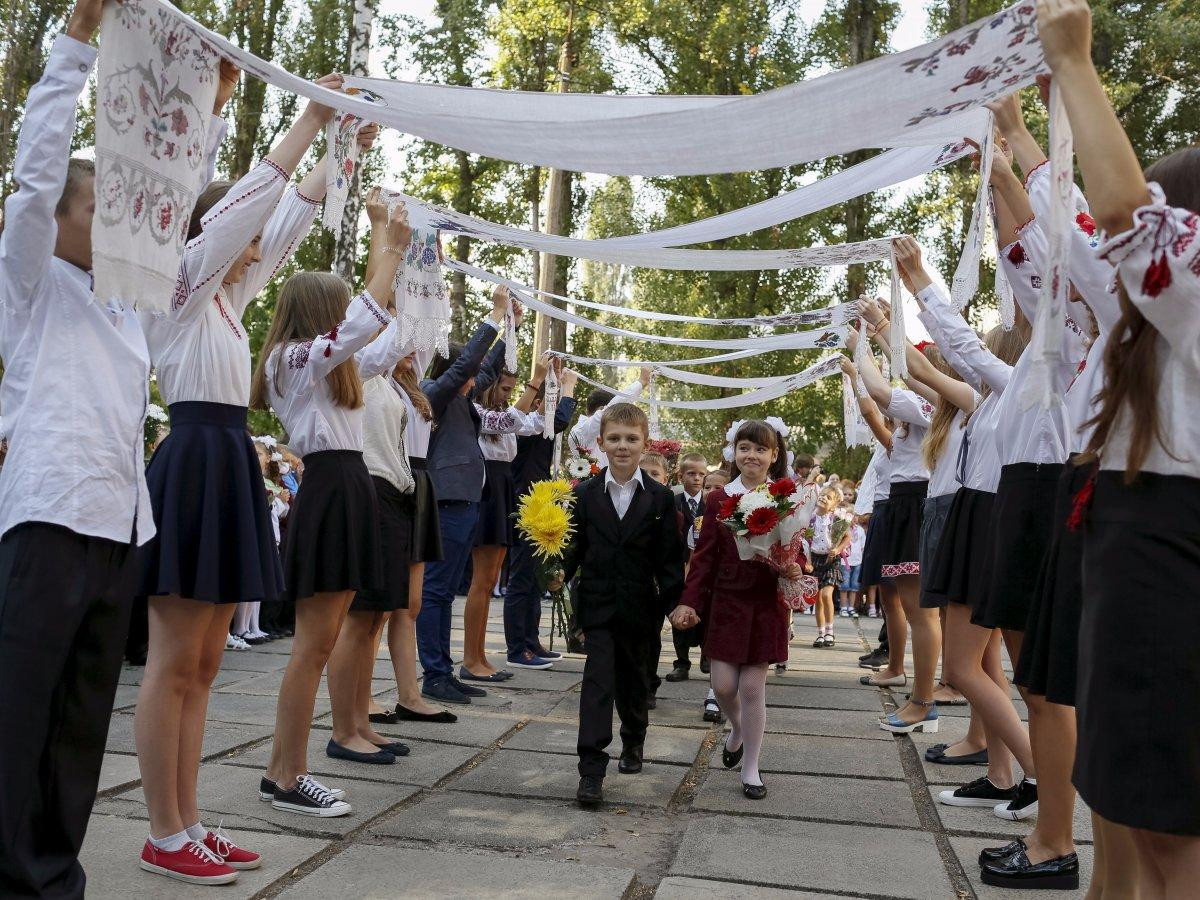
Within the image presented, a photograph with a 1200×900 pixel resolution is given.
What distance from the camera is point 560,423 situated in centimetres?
848

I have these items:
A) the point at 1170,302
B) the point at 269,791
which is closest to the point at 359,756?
the point at 269,791

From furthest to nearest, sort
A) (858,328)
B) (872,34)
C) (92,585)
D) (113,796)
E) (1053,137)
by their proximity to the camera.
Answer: (872,34) → (858,328) → (113,796) → (92,585) → (1053,137)

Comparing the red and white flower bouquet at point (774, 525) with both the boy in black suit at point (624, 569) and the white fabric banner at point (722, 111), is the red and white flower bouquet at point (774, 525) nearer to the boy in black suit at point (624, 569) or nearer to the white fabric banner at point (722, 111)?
the boy in black suit at point (624, 569)

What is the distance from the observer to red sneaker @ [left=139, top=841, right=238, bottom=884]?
311 cm

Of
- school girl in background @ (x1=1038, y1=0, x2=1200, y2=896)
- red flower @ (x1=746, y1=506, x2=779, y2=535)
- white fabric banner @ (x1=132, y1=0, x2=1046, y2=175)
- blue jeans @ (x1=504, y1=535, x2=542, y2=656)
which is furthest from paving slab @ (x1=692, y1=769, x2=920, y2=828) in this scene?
blue jeans @ (x1=504, y1=535, x2=542, y2=656)

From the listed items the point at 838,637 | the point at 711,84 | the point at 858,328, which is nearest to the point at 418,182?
the point at 711,84

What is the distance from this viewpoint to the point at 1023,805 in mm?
4160

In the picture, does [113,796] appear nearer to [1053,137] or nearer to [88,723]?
[88,723]

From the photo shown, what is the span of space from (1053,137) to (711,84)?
73.4ft

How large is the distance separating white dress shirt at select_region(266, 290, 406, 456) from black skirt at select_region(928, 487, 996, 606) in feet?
8.12

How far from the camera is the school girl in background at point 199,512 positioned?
3.11 metres

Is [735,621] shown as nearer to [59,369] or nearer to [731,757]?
[731,757]

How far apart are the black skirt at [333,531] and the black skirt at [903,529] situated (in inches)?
145

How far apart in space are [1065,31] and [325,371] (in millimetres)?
2686
